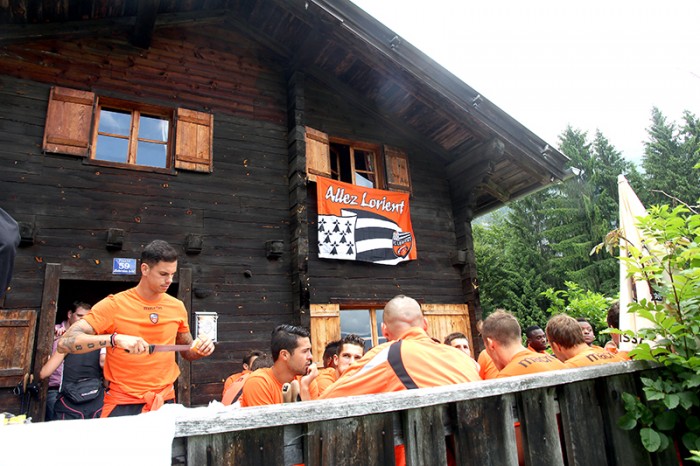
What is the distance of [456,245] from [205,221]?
541cm

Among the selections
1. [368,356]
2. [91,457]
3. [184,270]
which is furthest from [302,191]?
[91,457]

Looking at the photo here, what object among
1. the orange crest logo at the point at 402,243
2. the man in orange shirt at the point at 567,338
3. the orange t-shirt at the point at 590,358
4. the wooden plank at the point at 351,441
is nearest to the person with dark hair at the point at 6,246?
the wooden plank at the point at 351,441

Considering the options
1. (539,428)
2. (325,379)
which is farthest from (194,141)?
(539,428)

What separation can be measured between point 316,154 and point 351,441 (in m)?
7.41

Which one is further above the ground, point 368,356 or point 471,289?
point 471,289

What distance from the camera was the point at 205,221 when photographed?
7.59 meters

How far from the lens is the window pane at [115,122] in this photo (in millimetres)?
7477

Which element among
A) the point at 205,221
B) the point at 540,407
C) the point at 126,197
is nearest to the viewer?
the point at 540,407

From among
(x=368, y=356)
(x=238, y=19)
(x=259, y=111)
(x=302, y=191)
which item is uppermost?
(x=238, y=19)

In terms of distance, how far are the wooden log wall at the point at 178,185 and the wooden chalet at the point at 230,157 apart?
0.08ft

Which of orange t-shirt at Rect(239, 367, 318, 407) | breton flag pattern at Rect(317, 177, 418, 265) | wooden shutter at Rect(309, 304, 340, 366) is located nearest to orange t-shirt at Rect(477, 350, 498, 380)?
orange t-shirt at Rect(239, 367, 318, 407)

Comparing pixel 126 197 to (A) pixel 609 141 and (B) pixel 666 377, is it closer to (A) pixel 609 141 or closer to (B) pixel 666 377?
(B) pixel 666 377

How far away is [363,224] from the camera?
8.80 metres

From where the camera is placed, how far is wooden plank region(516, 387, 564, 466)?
7.36ft
